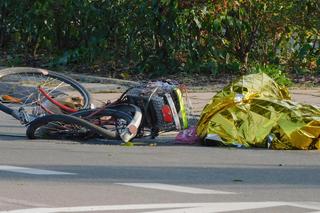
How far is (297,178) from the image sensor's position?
8477 mm

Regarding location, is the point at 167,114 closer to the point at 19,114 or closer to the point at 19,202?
the point at 19,114

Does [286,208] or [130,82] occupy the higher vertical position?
[286,208]

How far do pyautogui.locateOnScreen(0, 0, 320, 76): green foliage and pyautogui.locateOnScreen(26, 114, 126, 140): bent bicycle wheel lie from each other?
7368mm

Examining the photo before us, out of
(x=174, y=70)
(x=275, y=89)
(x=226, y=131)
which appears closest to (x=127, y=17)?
(x=174, y=70)

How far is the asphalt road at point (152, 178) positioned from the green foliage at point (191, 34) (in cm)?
735

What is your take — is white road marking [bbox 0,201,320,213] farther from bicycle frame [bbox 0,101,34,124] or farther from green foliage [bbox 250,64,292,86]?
green foliage [bbox 250,64,292,86]

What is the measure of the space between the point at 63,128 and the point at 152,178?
2.69m

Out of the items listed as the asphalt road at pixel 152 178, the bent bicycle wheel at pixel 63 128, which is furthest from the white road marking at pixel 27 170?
the bent bicycle wheel at pixel 63 128

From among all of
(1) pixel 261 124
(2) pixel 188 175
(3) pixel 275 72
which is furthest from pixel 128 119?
(3) pixel 275 72

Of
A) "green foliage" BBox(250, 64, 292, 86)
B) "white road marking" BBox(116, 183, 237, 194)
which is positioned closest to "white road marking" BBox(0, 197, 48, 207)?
"white road marking" BBox(116, 183, 237, 194)

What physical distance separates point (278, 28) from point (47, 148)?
358 inches

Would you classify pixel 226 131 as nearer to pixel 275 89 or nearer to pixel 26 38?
pixel 275 89

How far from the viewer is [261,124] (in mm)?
10406

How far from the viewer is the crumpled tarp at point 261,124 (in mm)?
10328
